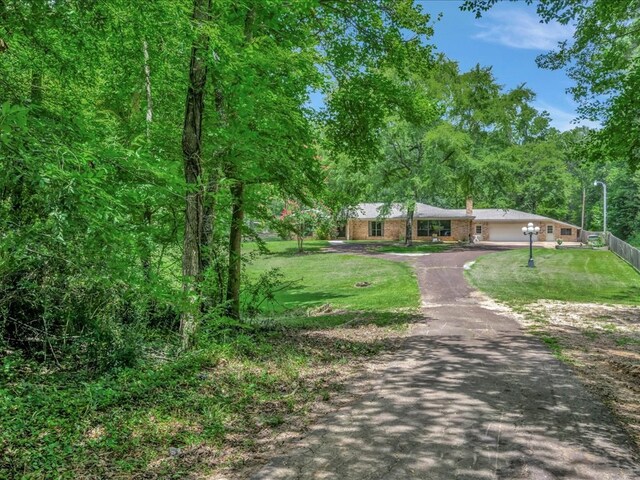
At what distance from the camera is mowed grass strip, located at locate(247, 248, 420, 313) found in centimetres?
1756

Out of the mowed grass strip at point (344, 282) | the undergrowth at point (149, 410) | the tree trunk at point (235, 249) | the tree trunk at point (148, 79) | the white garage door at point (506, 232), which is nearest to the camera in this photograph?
the undergrowth at point (149, 410)

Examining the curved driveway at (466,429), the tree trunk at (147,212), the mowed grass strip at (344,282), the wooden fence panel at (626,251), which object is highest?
the tree trunk at (147,212)

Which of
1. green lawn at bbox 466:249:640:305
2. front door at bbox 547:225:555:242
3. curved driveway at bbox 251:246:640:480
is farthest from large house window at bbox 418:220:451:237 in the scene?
curved driveway at bbox 251:246:640:480

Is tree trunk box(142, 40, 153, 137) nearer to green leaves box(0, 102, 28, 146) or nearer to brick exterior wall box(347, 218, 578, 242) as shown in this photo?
green leaves box(0, 102, 28, 146)

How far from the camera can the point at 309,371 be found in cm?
649

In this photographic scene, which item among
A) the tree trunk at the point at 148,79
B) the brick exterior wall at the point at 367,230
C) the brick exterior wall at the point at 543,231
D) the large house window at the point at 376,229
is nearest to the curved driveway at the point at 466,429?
the tree trunk at the point at 148,79

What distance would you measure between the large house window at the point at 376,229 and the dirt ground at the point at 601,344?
34424 mm

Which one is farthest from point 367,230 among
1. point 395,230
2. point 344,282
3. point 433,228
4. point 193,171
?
point 193,171

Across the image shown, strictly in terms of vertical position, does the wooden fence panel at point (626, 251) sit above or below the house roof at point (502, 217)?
below

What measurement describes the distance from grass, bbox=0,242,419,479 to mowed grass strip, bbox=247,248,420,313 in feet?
17.9

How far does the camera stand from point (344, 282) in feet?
82.3

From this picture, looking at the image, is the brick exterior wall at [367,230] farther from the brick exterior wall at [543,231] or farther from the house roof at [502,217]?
the house roof at [502,217]

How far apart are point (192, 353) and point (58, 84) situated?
4.59 metres

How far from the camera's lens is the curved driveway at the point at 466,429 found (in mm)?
3627
